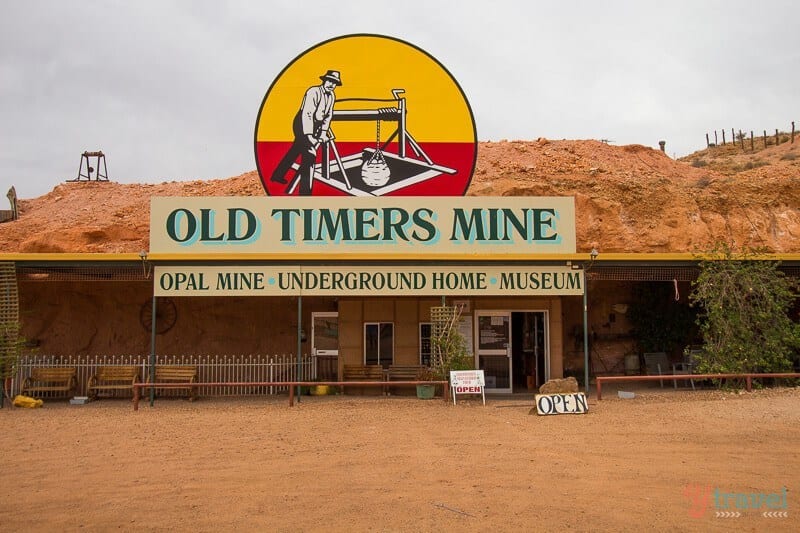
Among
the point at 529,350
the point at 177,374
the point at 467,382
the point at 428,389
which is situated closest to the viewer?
the point at 467,382

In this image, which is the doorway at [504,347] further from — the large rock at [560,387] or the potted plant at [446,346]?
the large rock at [560,387]

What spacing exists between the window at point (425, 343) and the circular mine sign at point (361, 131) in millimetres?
3121

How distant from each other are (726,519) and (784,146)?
33808 mm

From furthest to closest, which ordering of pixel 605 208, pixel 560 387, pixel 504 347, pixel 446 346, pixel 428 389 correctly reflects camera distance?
pixel 605 208 < pixel 504 347 < pixel 428 389 < pixel 446 346 < pixel 560 387

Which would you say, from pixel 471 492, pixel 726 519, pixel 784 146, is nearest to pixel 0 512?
pixel 471 492

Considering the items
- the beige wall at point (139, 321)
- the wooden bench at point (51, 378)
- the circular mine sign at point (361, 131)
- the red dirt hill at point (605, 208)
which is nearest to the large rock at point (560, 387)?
the beige wall at point (139, 321)

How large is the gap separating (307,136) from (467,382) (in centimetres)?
707

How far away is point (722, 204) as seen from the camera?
75.0 feet

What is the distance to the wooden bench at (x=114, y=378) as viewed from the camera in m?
14.3

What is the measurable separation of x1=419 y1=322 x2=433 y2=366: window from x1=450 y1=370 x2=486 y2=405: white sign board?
7.89ft

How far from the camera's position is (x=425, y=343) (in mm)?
15203

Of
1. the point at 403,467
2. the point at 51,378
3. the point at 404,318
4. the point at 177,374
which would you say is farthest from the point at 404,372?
the point at 51,378

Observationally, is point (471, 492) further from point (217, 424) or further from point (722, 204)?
point (722, 204)

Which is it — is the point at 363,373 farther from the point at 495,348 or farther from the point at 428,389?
the point at 495,348
